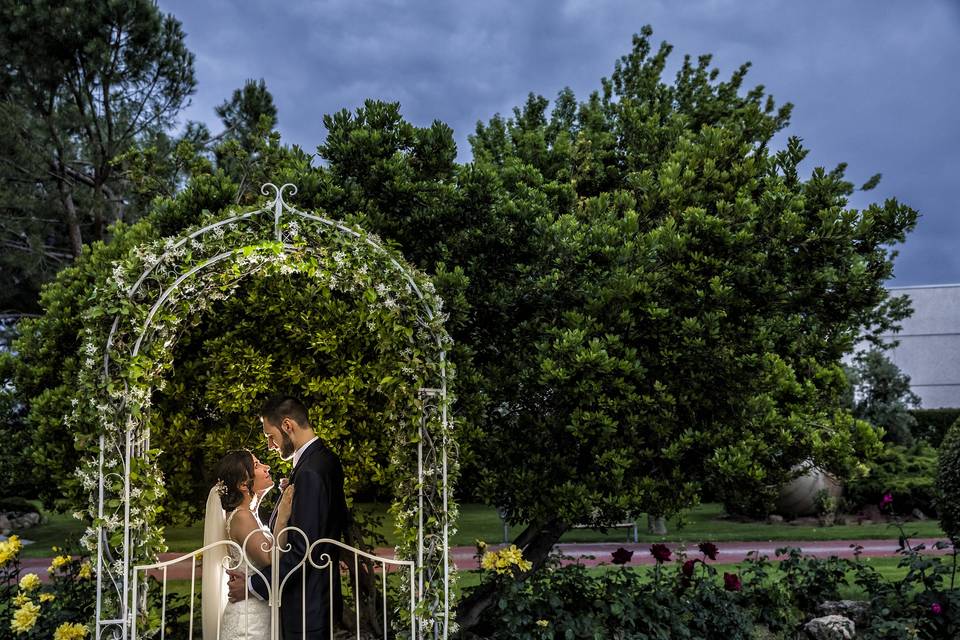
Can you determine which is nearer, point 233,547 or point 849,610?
point 233,547

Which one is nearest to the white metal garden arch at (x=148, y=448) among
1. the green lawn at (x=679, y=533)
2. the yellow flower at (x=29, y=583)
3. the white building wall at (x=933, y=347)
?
the yellow flower at (x=29, y=583)

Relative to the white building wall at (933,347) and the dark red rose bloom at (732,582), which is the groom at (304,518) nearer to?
the dark red rose bloom at (732,582)

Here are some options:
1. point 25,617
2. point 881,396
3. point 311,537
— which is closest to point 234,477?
point 311,537

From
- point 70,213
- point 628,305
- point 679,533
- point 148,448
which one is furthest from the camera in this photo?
point 70,213

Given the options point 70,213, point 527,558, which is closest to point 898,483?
point 527,558

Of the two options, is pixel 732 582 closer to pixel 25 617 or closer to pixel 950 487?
pixel 950 487

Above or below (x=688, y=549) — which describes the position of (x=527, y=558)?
above

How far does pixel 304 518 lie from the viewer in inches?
190

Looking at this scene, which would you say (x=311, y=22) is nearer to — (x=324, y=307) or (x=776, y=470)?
(x=324, y=307)

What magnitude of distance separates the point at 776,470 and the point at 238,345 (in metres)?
4.30

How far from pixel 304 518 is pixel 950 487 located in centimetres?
531

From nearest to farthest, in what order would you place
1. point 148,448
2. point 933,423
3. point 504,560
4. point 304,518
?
point 148,448 → point 304,518 → point 504,560 → point 933,423

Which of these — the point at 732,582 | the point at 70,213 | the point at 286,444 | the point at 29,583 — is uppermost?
the point at 70,213

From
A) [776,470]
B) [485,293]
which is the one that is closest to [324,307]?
[485,293]
